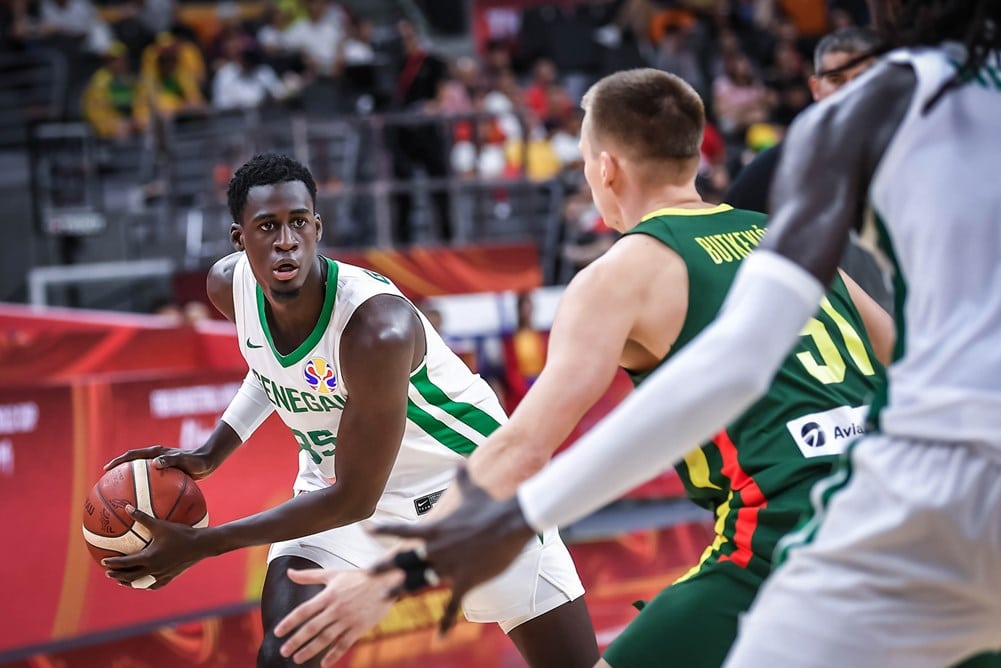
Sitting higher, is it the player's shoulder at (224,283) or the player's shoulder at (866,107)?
the player's shoulder at (866,107)

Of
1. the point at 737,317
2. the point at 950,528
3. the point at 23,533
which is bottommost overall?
the point at 23,533

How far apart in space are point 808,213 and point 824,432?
102 centimetres

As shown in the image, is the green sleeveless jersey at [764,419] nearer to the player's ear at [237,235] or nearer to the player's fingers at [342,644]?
the player's fingers at [342,644]

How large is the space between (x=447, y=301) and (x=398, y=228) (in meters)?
1.29

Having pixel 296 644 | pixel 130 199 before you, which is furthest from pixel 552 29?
pixel 296 644

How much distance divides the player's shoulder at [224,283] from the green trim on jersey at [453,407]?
710 millimetres

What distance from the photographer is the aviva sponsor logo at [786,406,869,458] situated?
273 centimetres

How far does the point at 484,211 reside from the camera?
12547mm

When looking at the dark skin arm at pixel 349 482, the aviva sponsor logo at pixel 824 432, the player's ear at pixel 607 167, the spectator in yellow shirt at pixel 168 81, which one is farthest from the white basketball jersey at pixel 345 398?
the spectator in yellow shirt at pixel 168 81

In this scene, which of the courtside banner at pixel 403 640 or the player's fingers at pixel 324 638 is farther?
the courtside banner at pixel 403 640

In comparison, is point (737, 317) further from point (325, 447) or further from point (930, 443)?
point (325, 447)

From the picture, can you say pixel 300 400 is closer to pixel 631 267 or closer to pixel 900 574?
pixel 631 267

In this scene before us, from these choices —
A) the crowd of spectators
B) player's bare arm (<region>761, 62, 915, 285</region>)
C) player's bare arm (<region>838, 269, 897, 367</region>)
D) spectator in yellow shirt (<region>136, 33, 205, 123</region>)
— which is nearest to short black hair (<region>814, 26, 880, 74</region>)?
player's bare arm (<region>838, 269, 897, 367</region>)

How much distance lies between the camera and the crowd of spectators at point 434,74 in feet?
40.6
